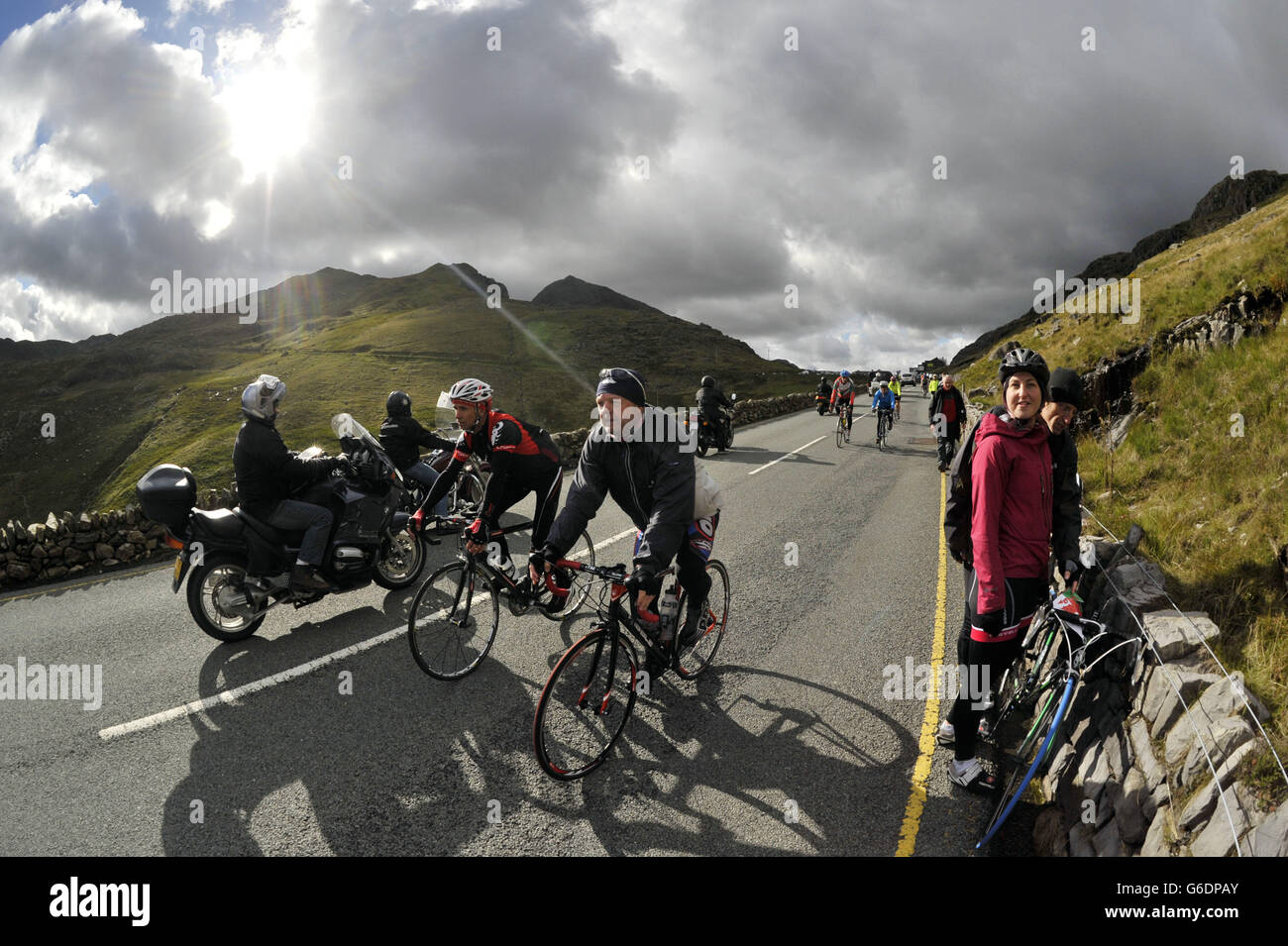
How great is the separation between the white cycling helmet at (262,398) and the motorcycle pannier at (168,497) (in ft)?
A: 2.50

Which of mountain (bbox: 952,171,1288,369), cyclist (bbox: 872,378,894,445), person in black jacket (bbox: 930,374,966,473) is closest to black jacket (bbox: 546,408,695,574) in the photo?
person in black jacket (bbox: 930,374,966,473)

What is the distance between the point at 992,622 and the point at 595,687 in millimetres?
2490

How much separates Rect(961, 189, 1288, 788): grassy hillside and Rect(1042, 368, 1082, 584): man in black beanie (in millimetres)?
890

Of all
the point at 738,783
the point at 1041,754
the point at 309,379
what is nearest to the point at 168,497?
the point at 738,783

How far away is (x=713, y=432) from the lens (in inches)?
A: 748

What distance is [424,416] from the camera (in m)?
63.6

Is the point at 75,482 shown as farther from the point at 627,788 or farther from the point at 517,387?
the point at 627,788

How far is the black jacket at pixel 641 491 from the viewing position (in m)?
4.08

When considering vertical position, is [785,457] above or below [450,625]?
above

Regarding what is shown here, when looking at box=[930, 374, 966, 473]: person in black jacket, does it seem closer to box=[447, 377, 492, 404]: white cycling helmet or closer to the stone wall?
the stone wall

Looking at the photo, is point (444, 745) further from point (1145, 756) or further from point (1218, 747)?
point (1218, 747)

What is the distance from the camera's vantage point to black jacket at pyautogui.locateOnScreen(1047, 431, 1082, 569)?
4.15 m

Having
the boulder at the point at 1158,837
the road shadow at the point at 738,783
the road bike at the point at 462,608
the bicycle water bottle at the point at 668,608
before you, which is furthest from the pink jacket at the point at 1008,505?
the road bike at the point at 462,608

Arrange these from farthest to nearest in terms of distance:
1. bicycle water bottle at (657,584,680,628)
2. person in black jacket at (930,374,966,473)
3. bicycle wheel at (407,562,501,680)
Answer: person in black jacket at (930,374,966,473), bicycle wheel at (407,562,501,680), bicycle water bottle at (657,584,680,628)
